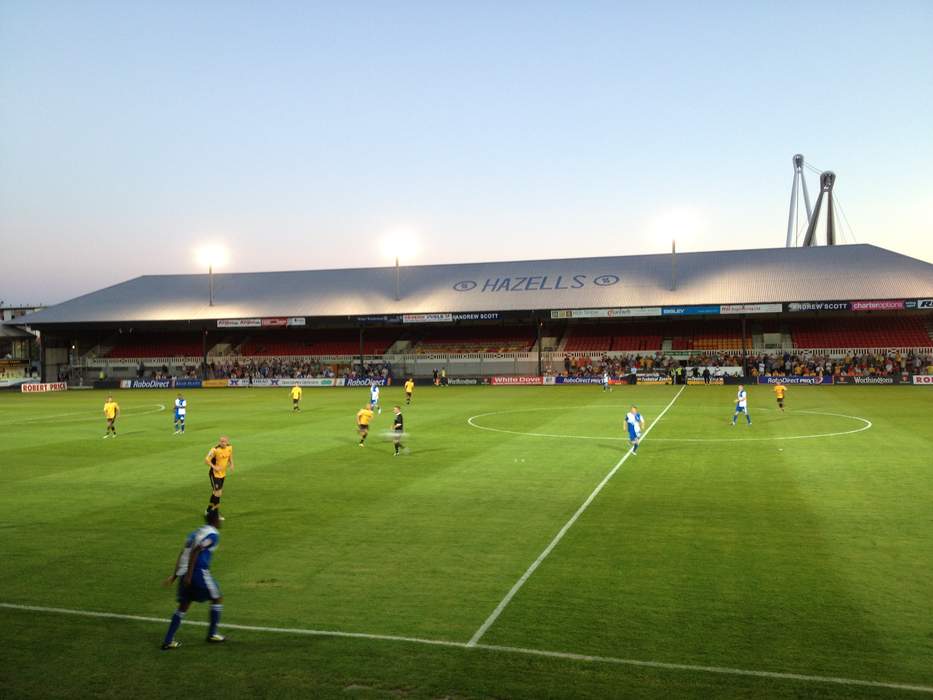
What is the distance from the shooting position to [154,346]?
7781cm

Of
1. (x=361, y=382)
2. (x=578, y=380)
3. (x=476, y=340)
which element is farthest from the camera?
(x=476, y=340)

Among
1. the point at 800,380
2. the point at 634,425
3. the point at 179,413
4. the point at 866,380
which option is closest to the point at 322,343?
the point at 800,380

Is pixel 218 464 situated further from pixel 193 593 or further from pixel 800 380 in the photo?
pixel 800 380

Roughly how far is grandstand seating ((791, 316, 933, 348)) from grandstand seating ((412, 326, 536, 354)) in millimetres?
24118

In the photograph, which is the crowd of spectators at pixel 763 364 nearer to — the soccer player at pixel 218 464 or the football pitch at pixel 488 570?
the football pitch at pixel 488 570

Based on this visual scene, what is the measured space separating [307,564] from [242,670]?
3.85 metres

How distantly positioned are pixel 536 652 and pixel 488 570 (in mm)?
3147

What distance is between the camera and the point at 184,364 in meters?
73.5

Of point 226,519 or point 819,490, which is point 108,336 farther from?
point 819,490

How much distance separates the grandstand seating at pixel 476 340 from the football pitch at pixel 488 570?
43298 millimetres

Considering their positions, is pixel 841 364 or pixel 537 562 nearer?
pixel 537 562

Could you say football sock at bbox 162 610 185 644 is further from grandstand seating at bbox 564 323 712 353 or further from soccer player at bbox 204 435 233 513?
grandstand seating at bbox 564 323 712 353

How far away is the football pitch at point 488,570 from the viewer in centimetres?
834

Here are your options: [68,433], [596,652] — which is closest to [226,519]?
[596,652]
